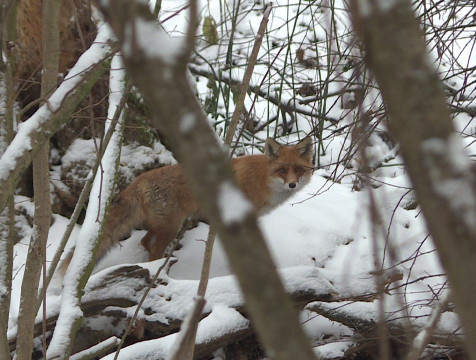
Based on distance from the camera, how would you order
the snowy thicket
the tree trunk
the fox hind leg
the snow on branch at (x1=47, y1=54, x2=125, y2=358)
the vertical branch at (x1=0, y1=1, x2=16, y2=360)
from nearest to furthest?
the tree trunk → the vertical branch at (x1=0, y1=1, x2=16, y2=360) → the snow on branch at (x1=47, y1=54, x2=125, y2=358) → the snowy thicket → the fox hind leg

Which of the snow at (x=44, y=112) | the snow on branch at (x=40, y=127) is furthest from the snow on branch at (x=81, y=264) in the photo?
the snow on branch at (x=40, y=127)

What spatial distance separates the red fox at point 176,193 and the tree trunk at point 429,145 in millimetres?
5140

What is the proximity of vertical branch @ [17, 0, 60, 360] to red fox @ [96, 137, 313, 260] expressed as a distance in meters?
3.27

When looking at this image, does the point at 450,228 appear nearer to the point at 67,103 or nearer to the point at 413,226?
the point at 67,103

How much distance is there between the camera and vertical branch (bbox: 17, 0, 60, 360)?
93.2 inches

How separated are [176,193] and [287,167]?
1214 millimetres

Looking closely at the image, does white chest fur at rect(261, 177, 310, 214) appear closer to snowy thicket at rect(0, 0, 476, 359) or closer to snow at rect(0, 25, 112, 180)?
snowy thicket at rect(0, 0, 476, 359)

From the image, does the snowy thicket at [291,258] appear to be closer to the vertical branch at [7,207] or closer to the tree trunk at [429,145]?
the vertical branch at [7,207]

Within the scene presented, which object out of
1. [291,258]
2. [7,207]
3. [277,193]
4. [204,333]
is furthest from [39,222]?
[277,193]

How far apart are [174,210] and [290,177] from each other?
127 centimetres

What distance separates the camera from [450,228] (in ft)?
2.19

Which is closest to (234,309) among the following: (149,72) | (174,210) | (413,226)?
(174,210)

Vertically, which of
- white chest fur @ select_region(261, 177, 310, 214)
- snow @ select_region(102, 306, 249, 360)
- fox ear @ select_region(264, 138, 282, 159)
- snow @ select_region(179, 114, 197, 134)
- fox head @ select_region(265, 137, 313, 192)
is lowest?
snow @ select_region(102, 306, 249, 360)

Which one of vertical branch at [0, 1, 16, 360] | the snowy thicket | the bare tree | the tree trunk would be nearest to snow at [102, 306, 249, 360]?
the snowy thicket
